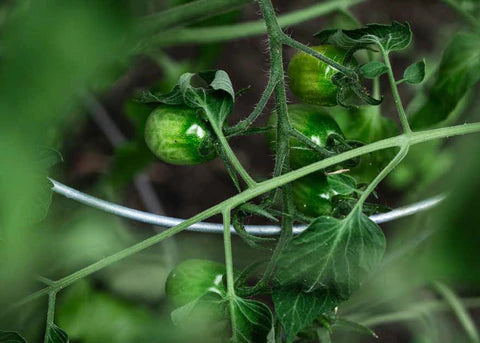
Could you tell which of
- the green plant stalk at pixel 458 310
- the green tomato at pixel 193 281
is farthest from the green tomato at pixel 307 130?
the green plant stalk at pixel 458 310

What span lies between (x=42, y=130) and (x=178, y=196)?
4.09 feet

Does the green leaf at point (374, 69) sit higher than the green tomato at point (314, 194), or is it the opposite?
the green leaf at point (374, 69)

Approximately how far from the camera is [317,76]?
458 mm

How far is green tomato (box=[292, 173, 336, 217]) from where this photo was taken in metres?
0.46

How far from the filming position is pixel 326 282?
38 cm

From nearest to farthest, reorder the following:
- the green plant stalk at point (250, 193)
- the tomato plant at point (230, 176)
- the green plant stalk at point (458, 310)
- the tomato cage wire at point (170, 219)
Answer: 1. the tomato plant at point (230, 176)
2. the green plant stalk at point (250, 193)
3. the tomato cage wire at point (170, 219)
4. the green plant stalk at point (458, 310)

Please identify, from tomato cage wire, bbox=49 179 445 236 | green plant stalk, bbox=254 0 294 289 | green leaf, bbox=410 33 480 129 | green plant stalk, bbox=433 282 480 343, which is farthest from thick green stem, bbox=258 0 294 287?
green plant stalk, bbox=433 282 480 343

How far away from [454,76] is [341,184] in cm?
27

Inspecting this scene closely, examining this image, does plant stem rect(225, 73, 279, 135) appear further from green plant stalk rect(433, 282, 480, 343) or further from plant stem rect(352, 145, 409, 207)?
green plant stalk rect(433, 282, 480, 343)

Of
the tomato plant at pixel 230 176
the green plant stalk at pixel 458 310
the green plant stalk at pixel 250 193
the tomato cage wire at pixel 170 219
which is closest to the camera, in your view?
the tomato plant at pixel 230 176

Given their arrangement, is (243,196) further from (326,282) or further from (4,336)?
(4,336)

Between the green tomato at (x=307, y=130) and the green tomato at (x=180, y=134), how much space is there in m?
0.05

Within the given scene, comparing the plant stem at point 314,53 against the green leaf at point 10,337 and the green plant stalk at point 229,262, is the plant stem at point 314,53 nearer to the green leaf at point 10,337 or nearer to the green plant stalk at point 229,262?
the green plant stalk at point 229,262

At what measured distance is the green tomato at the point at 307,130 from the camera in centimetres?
45
